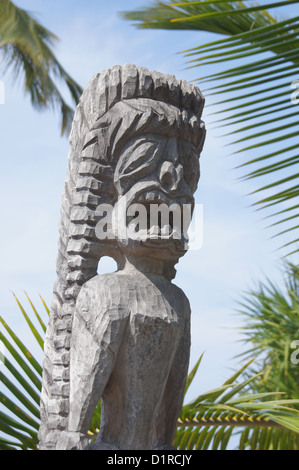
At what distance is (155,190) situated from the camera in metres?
2.94

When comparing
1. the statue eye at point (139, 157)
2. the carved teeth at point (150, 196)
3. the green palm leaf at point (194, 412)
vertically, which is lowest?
the green palm leaf at point (194, 412)

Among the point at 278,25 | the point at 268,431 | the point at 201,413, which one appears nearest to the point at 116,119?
the point at 278,25

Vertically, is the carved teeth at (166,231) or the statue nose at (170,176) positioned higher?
the statue nose at (170,176)

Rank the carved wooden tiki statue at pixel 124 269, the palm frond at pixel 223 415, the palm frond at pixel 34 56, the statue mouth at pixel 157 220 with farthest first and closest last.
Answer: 1. the palm frond at pixel 34 56
2. the palm frond at pixel 223 415
3. the statue mouth at pixel 157 220
4. the carved wooden tiki statue at pixel 124 269

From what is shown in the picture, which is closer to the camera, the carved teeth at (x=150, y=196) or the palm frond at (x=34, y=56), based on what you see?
the carved teeth at (x=150, y=196)

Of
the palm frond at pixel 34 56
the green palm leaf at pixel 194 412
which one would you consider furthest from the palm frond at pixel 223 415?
the palm frond at pixel 34 56

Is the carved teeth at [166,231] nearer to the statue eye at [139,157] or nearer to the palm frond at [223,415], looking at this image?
the statue eye at [139,157]

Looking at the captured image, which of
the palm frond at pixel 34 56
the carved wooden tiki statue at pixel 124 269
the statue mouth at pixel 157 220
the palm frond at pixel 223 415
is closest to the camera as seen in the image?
the carved wooden tiki statue at pixel 124 269

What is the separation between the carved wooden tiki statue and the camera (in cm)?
273

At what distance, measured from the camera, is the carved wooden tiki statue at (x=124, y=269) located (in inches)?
108

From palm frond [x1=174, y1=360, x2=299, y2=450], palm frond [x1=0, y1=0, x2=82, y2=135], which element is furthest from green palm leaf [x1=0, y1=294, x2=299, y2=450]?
palm frond [x1=0, y1=0, x2=82, y2=135]

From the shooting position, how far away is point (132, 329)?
2734mm

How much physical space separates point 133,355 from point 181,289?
0.52 m

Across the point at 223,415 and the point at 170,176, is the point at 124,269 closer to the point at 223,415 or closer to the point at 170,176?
the point at 170,176
